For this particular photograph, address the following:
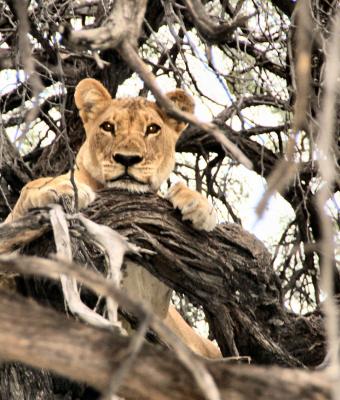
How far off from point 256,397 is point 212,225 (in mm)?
2376

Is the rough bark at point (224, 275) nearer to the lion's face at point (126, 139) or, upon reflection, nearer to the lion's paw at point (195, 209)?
the lion's paw at point (195, 209)

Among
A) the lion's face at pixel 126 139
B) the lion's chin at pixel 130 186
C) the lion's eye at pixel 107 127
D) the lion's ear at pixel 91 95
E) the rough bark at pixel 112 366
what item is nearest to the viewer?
the rough bark at pixel 112 366

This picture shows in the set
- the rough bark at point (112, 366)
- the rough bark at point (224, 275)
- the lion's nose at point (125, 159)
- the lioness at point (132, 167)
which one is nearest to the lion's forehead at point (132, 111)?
the lioness at point (132, 167)

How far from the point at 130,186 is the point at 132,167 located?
17cm

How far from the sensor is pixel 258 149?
5625mm

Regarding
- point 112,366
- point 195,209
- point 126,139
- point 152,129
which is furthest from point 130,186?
point 112,366

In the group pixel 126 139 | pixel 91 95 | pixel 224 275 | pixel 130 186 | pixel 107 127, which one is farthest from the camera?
pixel 91 95

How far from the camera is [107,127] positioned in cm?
517

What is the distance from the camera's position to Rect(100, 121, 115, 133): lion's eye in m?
5.15

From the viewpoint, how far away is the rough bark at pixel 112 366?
1.96m

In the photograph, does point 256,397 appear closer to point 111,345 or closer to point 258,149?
point 111,345

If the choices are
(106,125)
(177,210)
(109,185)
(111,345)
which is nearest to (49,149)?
(106,125)

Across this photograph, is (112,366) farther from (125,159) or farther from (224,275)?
(125,159)

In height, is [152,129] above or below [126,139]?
above
